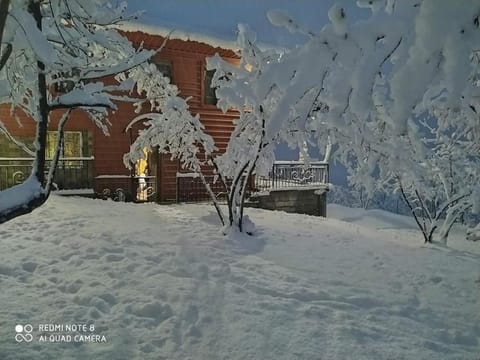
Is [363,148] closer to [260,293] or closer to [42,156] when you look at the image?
[260,293]

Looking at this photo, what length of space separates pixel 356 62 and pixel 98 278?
14.4 feet

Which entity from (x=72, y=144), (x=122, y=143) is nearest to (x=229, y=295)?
(x=122, y=143)

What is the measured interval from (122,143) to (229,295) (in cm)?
1249

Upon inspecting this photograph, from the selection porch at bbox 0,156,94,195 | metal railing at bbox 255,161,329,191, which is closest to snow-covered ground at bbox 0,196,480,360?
porch at bbox 0,156,94,195

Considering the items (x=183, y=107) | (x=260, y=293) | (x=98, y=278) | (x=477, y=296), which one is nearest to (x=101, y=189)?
(x=183, y=107)

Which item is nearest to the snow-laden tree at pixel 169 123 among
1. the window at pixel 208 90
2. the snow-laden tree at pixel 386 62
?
the snow-laden tree at pixel 386 62

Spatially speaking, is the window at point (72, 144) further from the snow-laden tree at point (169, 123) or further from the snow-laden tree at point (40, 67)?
the snow-laden tree at point (40, 67)

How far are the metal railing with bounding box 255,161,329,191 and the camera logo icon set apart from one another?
521 inches

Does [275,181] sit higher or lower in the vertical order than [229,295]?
higher

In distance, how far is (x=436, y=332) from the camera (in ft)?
12.8

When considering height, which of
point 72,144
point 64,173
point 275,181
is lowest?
point 275,181

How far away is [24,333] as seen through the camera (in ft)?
11.4

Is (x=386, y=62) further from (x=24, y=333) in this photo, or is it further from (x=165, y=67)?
(x=165, y=67)

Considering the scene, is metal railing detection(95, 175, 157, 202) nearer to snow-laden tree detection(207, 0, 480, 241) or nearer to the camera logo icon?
the camera logo icon
